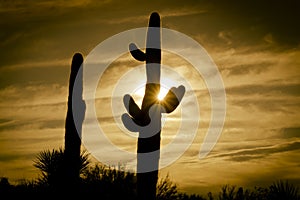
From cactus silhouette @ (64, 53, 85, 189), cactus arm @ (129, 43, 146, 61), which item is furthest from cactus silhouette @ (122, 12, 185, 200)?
cactus silhouette @ (64, 53, 85, 189)

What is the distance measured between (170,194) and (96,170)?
2.15m

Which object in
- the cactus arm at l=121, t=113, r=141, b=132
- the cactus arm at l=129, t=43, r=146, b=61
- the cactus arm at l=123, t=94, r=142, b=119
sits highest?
the cactus arm at l=129, t=43, r=146, b=61

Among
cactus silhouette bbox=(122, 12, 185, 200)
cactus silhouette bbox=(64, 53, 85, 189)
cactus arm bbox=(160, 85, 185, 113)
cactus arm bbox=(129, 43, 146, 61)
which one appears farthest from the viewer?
cactus silhouette bbox=(64, 53, 85, 189)

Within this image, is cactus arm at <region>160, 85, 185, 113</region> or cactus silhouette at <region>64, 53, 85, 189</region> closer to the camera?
cactus arm at <region>160, 85, 185, 113</region>

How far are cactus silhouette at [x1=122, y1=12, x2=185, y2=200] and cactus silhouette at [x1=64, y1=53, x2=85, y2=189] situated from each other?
3420 millimetres

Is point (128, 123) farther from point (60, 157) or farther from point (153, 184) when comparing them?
point (60, 157)

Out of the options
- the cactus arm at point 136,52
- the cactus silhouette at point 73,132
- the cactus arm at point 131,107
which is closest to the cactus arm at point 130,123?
the cactus arm at point 131,107

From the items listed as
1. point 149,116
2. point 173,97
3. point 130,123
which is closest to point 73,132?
point 149,116

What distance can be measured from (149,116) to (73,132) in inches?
137

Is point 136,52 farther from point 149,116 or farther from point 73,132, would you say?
point 73,132

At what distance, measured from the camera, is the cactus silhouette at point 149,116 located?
11.6 m

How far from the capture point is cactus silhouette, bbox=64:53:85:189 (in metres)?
15.0

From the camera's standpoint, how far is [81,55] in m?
15.6

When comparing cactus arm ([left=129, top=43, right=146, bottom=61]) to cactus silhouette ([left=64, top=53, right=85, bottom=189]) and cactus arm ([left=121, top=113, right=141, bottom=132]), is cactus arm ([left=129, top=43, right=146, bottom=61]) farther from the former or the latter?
cactus silhouette ([left=64, top=53, right=85, bottom=189])
